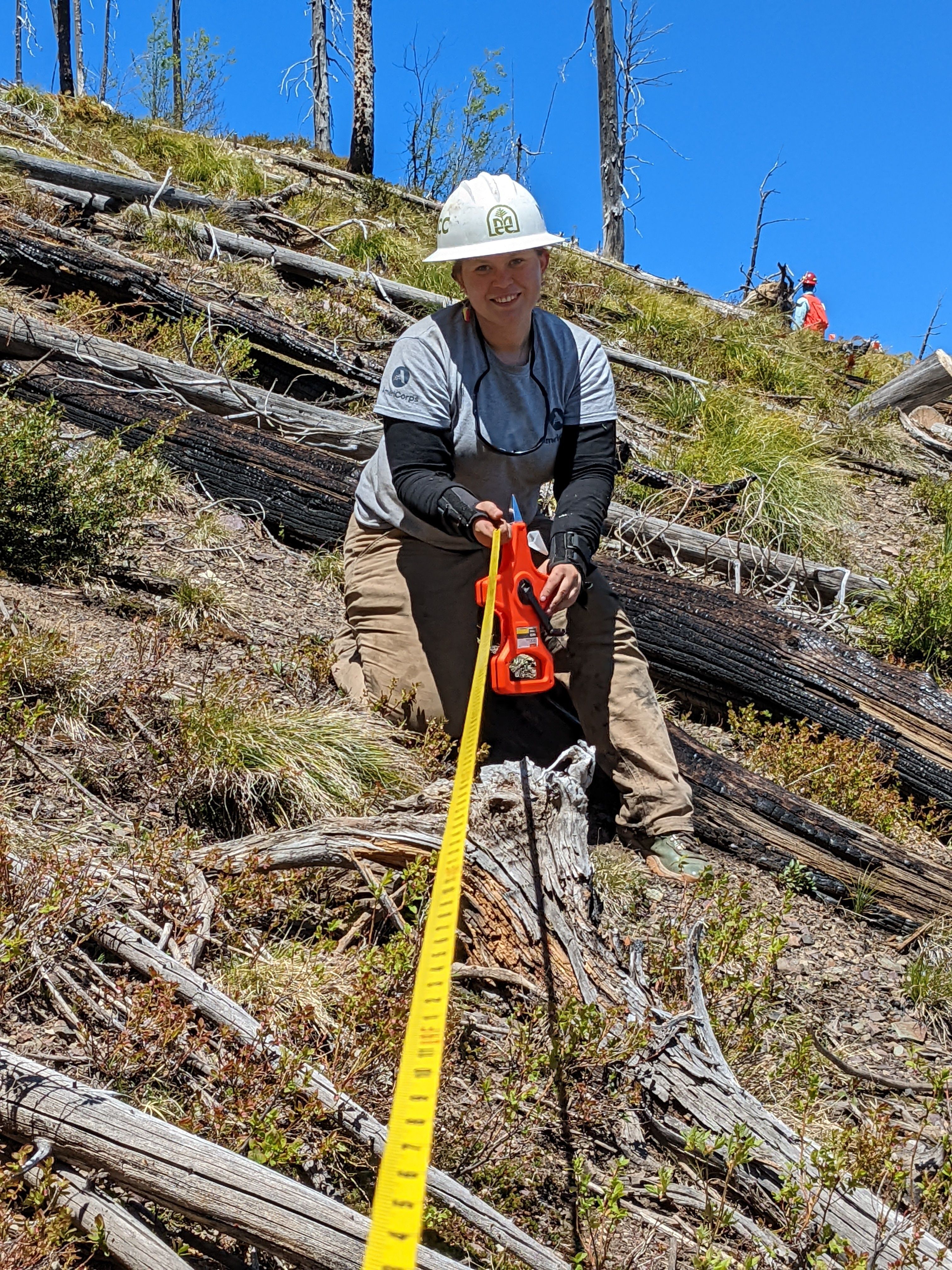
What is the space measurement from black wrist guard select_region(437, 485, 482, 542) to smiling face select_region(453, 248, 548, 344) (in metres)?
0.66

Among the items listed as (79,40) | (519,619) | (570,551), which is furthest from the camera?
(79,40)

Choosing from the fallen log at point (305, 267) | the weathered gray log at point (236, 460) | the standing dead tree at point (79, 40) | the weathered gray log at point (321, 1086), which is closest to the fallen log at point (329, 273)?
the fallen log at point (305, 267)

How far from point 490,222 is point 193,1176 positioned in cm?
305

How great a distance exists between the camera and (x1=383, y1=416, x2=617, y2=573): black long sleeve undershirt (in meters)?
3.72

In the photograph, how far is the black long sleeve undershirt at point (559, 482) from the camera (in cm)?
372

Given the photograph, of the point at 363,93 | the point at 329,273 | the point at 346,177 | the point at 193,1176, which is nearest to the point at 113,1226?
the point at 193,1176

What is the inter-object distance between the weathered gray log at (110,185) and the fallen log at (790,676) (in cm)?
729

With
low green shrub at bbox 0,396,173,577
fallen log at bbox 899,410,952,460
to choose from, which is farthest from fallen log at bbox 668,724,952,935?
fallen log at bbox 899,410,952,460

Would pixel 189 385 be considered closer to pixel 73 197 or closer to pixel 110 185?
pixel 73 197

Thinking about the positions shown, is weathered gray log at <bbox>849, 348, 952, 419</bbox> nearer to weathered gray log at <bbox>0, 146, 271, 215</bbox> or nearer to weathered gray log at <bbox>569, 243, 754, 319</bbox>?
weathered gray log at <bbox>569, 243, 754, 319</bbox>

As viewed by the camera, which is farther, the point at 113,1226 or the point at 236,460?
the point at 236,460

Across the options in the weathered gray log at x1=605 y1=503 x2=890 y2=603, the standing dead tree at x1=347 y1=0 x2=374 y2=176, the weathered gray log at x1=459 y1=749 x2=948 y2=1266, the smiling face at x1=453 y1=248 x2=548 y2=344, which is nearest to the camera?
the weathered gray log at x1=459 y1=749 x2=948 y2=1266

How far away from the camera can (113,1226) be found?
182 centimetres

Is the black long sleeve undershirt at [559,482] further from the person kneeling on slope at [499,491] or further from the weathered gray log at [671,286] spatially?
the weathered gray log at [671,286]
